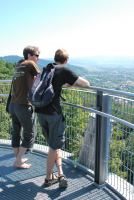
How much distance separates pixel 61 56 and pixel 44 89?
462mm

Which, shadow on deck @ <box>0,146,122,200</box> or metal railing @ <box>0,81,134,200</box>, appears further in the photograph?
shadow on deck @ <box>0,146,122,200</box>

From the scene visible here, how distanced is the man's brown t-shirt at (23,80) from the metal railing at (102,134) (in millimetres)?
670

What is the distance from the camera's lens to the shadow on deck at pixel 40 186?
450 cm

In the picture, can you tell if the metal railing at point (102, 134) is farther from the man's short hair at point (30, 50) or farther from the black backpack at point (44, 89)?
the man's short hair at point (30, 50)

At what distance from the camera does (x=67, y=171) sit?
5.31m

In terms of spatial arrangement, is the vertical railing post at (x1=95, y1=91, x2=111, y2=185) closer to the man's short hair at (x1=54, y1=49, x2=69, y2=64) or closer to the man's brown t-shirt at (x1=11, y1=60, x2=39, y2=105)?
the man's short hair at (x1=54, y1=49, x2=69, y2=64)

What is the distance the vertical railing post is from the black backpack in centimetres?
69

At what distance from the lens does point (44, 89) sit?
14.3ft

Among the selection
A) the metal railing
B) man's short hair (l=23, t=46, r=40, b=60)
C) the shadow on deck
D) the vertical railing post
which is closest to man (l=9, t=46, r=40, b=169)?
man's short hair (l=23, t=46, r=40, b=60)

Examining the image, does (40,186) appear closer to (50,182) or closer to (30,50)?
(50,182)

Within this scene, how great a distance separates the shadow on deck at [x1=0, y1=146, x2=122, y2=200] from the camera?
4500 millimetres

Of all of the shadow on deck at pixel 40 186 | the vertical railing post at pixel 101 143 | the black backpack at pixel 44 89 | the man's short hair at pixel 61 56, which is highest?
the man's short hair at pixel 61 56

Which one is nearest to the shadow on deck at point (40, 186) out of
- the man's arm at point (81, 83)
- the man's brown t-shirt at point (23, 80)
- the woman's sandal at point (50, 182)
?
the woman's sandal at point (50, 182)

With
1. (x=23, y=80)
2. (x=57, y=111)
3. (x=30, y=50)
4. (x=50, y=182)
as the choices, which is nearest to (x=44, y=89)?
(x=57, y=111)
